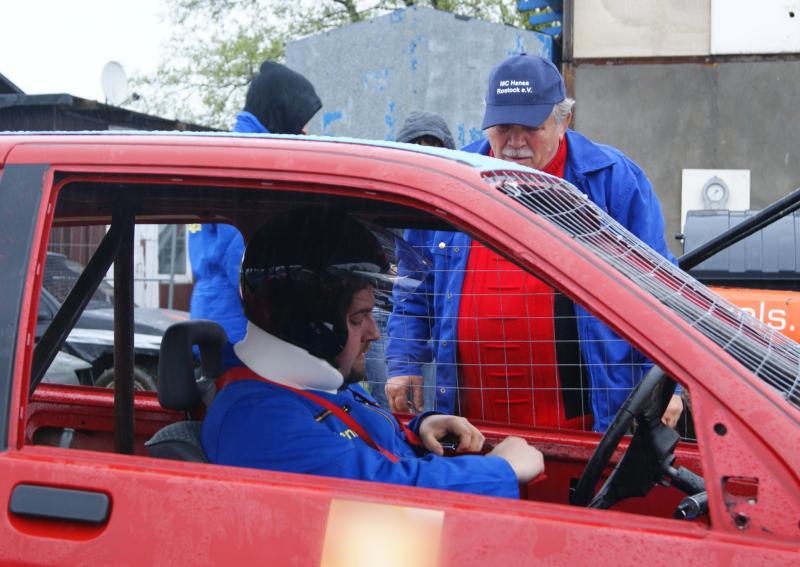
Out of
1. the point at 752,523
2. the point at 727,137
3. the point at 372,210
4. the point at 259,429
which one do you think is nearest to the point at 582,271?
the point at 752,523

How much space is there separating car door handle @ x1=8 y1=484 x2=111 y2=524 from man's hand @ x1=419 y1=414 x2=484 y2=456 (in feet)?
3.43

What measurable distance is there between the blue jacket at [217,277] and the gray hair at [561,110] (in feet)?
3.84

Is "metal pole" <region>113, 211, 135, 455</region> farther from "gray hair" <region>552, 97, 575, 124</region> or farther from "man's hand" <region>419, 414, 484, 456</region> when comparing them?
"gray hair" <region>552, 97, 575, 124</region>

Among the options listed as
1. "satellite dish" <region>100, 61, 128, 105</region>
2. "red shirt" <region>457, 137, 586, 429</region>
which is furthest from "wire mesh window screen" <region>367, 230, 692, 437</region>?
"satellite dish" <region>100, 61, 128, 105</region>

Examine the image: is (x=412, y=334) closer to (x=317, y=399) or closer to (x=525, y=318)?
(x=525, y=318)

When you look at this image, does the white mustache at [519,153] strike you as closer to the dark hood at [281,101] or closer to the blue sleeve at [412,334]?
the blue sleeve at [412,334]

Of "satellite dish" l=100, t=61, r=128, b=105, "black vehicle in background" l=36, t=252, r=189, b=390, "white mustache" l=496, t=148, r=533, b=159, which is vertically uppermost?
"satellite dish" l=100, t=61, r=128, b=105

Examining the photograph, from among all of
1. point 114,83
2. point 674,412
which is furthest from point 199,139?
point 114,83

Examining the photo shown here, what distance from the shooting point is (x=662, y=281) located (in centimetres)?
191

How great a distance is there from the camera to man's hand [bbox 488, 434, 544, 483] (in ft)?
7.12

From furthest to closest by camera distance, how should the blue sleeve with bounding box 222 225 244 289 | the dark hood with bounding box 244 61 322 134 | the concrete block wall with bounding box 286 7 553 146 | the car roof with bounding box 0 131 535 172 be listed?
the concrete block wall with bounding box 286 7 553 146
the dark hood with bounding box 244 61 322 134
the blue sleeve with bounding box 222 225 244 289
the car roof with bounding box 0 131 535 172

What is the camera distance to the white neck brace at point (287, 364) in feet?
7.11

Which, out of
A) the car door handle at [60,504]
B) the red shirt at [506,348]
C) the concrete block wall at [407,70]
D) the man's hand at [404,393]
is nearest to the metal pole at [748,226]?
the red shirt at [506,348]

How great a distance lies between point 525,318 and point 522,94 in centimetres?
74
